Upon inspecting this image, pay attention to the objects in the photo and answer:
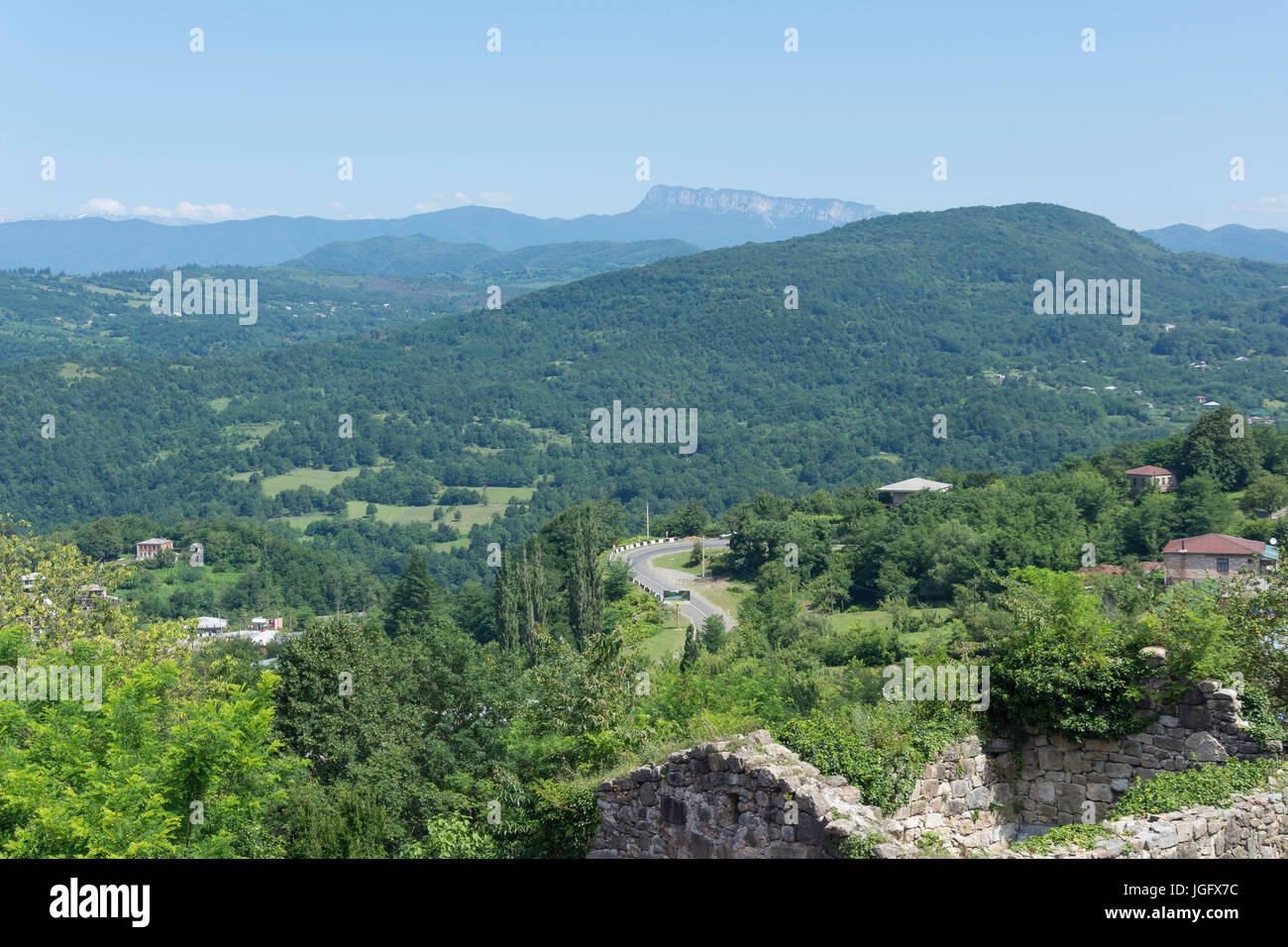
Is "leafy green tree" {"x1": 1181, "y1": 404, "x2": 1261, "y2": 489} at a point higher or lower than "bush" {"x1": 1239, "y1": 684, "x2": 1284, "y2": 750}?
lower

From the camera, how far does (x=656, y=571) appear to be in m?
81.3

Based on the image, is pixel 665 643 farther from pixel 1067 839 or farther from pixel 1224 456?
pixel 1067 839

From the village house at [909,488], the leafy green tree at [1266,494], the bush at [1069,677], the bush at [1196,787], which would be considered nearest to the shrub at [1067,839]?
the bush at [1196,787]

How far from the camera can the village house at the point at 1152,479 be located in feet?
252

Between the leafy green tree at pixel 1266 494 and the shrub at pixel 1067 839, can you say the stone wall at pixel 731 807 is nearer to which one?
the shrub at pixel 1067 839

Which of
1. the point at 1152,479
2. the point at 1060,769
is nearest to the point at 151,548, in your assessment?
the point at 1152,479

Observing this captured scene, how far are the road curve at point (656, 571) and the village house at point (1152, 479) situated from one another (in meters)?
30.6

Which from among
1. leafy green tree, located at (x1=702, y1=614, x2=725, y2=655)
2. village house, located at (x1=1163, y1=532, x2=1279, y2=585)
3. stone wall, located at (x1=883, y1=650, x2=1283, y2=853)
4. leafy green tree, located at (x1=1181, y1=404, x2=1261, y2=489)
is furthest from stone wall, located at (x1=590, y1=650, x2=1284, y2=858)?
leafy green tree, located at (x1=1181, y1=404, x2=1261, y2=489)

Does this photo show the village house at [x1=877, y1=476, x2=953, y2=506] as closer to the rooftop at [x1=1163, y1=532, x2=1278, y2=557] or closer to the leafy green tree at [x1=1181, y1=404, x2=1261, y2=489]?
the leafy green tree at [x1=1181, y1=404, x2=1261, y2=489]

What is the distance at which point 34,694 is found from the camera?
20.7 meters

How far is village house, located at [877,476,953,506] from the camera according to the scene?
90.4m

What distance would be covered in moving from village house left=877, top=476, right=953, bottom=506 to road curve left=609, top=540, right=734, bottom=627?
48.3 feet
